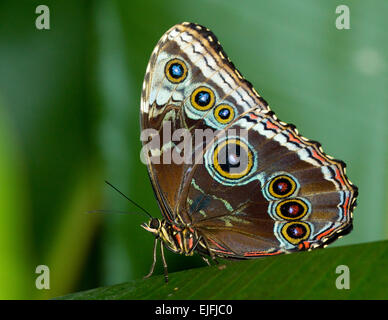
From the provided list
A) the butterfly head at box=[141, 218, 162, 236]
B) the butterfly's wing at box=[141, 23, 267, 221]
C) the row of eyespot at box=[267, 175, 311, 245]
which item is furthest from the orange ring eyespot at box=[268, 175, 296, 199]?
the butterfly head at box=[141, 218, 162, 236]

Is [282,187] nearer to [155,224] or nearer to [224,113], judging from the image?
[224,113]

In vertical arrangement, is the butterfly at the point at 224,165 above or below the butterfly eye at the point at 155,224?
above

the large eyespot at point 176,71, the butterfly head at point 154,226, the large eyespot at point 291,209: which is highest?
the large eyespot at point 176,71

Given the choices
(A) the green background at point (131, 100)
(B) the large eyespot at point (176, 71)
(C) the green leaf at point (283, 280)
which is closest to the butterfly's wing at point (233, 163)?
(B) the large eyespot at point (176, 71)

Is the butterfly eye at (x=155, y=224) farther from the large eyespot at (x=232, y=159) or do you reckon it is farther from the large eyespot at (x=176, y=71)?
the large eyespot at (x=176, y=71)

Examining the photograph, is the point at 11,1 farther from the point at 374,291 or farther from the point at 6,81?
the point at 374,291

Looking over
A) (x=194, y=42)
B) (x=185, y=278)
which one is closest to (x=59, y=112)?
(x=194, y=42)

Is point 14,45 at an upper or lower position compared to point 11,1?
lower
